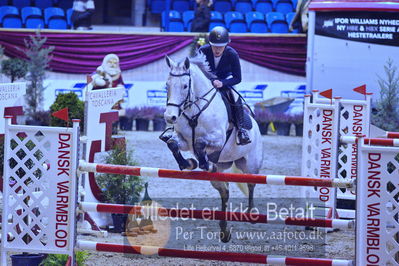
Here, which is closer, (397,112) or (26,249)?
(26,249)

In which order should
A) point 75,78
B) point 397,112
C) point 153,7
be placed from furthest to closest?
point 153,7
point 75,78
point 397,112

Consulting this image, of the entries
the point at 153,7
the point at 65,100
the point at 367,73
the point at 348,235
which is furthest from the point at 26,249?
the point at 153,7

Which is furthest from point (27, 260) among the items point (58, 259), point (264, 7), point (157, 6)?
point (264, 7)

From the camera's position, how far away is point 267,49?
1716 centimetres

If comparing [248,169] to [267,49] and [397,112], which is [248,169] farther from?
[267,49]

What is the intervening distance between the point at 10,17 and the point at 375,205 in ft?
47.4

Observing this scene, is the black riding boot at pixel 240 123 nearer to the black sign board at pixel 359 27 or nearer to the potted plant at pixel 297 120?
the black sign board at pixel 359 27

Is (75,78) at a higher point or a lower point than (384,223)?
higher

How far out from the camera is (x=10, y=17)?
18.2 m

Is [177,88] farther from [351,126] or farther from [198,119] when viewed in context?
A: [351,126]

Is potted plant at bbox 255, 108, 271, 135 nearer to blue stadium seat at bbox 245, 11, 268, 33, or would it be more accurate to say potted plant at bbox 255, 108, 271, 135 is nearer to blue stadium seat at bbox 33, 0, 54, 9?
blue stadium seat at bbox 245, 11, 268, 33

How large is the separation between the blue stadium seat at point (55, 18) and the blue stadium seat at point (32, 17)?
139 millimetres

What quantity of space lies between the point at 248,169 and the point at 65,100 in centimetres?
506

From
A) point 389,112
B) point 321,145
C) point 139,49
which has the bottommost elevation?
point 321,145
